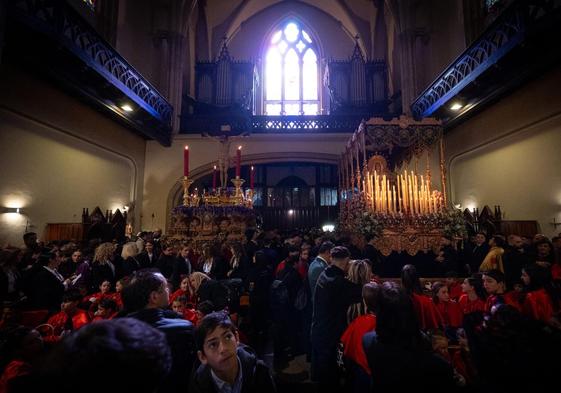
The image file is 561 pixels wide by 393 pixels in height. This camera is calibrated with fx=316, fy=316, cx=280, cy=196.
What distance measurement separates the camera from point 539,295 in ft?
10.4

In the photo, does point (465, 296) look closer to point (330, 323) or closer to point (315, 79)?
point (330, 323)

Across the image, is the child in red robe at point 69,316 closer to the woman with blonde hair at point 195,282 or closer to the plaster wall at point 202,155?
the woman with blonde hair at point 195,282

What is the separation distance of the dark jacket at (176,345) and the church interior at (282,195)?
0.01 m

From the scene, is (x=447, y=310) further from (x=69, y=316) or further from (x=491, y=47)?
(x=491, y=47)

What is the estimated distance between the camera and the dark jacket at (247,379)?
1487 millimetres

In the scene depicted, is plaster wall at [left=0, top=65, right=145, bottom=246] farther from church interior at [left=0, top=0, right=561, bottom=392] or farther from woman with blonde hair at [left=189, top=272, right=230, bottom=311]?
woman with blonde hair at [left=189, top=272, right=230, bottom=311]

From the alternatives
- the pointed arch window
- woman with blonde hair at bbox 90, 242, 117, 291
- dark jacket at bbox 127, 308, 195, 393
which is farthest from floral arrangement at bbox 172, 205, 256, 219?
the pointed arch window

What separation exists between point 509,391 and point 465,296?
262 cm

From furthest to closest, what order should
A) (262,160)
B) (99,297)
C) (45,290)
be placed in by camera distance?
(262,160) → (99,297) → (45,290)

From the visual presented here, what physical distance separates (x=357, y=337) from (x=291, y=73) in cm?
1579

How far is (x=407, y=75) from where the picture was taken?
38.5 ft

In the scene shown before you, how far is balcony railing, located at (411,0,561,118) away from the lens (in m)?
5.77

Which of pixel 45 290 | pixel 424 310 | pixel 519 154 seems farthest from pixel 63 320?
pixel 519 154

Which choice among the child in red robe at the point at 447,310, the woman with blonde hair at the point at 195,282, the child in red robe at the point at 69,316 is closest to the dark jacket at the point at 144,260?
the child in red robe at the point at 69,316
